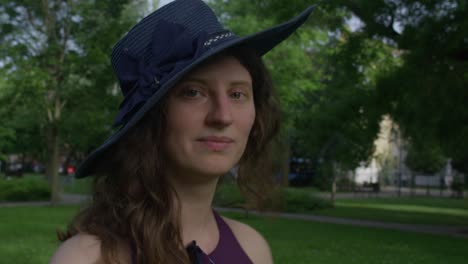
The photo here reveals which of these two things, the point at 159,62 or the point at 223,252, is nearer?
the point at 159,62

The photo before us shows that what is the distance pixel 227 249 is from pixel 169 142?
0.39 meters

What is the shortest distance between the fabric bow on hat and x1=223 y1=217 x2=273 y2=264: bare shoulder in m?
0.55

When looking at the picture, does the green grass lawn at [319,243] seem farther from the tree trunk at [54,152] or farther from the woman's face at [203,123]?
the woman's face at [203,123]

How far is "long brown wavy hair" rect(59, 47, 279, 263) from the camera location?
1.47 m

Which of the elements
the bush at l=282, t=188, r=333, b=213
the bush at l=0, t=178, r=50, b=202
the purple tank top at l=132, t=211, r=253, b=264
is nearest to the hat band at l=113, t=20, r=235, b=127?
the purple tank top at l=132, t=211, r=253, b=264

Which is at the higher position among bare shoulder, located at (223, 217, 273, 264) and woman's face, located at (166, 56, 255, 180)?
woman's face, located at (166, 56, 255, 180)

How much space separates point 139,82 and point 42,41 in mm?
18927

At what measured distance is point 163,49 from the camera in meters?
1.54

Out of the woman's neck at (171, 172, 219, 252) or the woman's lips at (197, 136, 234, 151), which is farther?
the woman's neck at (171, 172, 219, 252)

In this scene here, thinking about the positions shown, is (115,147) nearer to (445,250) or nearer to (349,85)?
(445,250)

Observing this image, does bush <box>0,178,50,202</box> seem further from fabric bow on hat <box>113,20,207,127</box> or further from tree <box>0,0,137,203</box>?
fabric bow on hat <box>113,20,207,127</box>

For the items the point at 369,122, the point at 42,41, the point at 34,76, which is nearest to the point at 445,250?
the point at 369,122

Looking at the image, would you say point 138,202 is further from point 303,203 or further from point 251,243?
point 303,203

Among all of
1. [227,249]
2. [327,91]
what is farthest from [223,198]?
[327,91]
